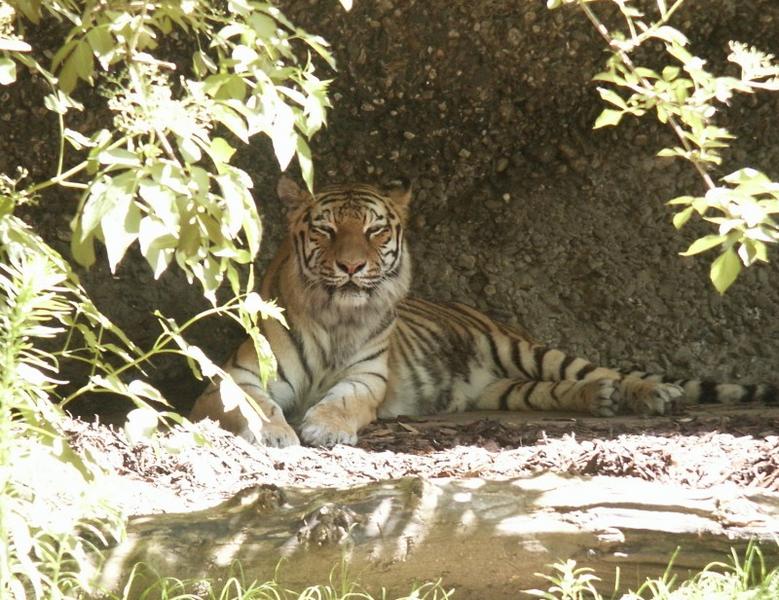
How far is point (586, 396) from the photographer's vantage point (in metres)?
6.76

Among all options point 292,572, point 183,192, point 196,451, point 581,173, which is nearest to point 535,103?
point 581,173

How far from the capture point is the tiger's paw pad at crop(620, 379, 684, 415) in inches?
253

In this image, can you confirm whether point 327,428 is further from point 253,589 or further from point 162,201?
point 162,201

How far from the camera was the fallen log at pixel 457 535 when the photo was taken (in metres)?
3.17

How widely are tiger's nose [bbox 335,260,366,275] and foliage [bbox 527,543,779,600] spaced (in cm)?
353

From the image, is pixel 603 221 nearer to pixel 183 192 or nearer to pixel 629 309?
pixel 629 309

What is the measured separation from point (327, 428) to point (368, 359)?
1.04 meters

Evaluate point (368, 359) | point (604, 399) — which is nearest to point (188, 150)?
point (368, 359)

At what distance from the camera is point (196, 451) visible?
4.98m

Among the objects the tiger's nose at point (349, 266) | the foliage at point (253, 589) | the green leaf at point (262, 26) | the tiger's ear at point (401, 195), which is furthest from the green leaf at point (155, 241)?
the tiger's ear at point (401, 195)

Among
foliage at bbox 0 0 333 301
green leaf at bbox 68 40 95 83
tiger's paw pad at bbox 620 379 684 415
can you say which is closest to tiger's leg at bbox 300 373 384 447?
tiger's paw pad at bbox 620 379 684 415

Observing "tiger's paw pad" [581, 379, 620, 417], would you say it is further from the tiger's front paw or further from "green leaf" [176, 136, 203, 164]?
"green leaf" [176, 136, 203, 164]

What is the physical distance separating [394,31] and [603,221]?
1.75m

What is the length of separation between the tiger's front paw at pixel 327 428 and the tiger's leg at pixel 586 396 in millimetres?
1486
